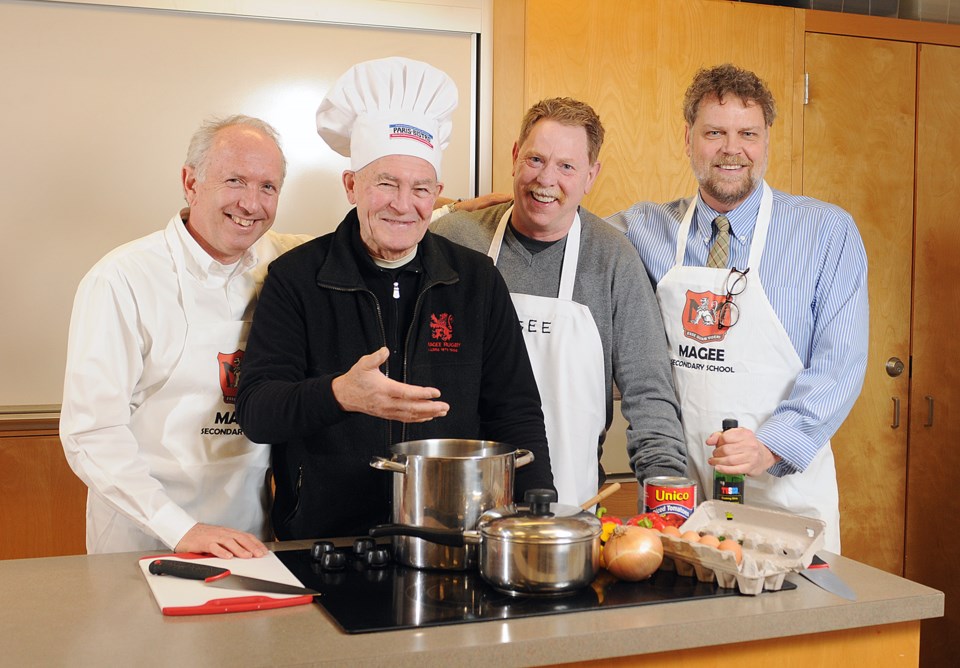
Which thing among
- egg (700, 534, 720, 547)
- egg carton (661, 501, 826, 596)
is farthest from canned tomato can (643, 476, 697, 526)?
egg (700, 534, 720, 547)

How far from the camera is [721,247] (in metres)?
2.15

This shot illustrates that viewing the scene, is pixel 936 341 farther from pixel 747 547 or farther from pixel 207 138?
pixel 207 138

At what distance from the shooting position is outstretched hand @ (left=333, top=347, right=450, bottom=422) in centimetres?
135

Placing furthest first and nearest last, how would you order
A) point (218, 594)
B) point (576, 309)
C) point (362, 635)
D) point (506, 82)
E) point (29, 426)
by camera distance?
point (506, 82) → point (29, 426) → point (576, 309) → point (218, 594) → point (362, 635)

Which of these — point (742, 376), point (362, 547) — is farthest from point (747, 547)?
point (742, 376)

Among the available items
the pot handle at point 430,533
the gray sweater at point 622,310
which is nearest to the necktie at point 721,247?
the gray sweater at point 622,310

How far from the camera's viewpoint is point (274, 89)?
9.30ft

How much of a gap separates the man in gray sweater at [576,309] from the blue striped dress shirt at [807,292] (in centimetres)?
18

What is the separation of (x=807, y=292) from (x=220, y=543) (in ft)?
4.22

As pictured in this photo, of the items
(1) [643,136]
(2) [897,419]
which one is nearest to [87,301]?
(1) [643,136]

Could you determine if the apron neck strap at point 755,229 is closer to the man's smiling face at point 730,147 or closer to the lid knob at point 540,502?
the man's smiling face at point 730,147

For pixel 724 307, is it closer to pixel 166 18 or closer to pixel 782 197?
pixel 782 197

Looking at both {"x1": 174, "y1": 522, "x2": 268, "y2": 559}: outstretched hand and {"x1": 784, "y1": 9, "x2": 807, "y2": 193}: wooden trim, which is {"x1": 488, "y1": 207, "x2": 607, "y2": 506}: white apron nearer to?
{"x1": 174, "y1": 522, "x2": 268, "y2": 559}: outstretched hand

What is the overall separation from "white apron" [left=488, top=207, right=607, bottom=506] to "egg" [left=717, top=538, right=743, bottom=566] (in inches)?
24.7
